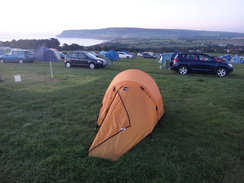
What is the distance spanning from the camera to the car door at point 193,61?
1338 cm

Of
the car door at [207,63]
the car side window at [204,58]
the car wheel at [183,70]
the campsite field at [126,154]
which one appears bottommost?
the campsite field at [126,154]

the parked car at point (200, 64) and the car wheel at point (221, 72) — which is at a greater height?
the parked car at point (200, 64)

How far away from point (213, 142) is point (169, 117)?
1.49 m

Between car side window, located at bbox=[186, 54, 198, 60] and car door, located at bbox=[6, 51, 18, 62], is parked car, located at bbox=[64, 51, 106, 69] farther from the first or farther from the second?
car side window, located at bbox=[186, 54, 198, 60]

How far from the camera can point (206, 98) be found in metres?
7.04

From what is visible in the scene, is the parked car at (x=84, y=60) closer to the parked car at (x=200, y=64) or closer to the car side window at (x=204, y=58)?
the parked car at (x=200, y=64)

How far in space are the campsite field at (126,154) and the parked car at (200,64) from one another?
21.5 feet

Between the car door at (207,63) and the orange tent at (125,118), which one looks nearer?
the orange tent at (125,118)

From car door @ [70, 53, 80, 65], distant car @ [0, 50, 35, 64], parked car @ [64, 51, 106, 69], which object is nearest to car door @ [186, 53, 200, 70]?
parked car @ [64, 51, 106, 69]

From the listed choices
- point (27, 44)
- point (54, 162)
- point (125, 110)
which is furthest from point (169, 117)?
point (27, 44)

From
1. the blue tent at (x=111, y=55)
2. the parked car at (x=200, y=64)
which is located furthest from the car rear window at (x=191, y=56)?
the blue tent at (x=111, y=55)

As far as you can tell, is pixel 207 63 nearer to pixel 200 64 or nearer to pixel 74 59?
pixel 200 64

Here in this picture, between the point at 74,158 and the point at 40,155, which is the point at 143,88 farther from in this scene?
the point at 40,155

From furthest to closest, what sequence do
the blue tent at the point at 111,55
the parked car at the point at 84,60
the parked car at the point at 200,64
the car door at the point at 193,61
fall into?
the blue tent at the point at 111,55 < the parked car at the point at 84,60 < the car door at the point at 193,61 < the parked car at the point at 200,64
